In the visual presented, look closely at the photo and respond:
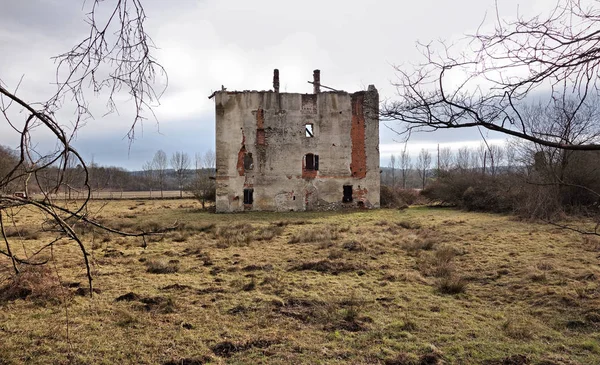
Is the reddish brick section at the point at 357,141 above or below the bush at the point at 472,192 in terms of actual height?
above

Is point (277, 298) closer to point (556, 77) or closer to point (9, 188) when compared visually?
point (9, 188)

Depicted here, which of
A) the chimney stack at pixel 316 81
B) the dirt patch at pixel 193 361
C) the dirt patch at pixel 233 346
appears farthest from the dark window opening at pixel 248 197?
the dirt patch at pixel 193 361

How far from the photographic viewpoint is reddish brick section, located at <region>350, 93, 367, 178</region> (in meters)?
27.7

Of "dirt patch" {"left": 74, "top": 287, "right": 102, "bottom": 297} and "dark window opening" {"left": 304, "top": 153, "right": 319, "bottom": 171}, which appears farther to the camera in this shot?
"dark window opening" {"left": 304, "top": 153, "right": 319, "bottom": 171}

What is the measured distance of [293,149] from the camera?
27234 millimetres

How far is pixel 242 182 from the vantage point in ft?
87.8

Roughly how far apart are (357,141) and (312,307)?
2205 centimetres

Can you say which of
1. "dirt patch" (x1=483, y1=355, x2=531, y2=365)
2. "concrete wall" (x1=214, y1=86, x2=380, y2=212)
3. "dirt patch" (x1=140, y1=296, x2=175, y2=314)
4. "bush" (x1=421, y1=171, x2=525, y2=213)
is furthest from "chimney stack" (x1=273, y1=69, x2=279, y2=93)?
"dirt patch" (x1=483, y1=355, x2=531, y2=365)

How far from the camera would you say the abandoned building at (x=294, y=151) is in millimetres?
26672

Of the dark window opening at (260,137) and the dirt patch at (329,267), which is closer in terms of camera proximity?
the dirt patch at (329,267)

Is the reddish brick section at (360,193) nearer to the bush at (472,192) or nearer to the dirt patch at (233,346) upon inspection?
the bush at (472,192)

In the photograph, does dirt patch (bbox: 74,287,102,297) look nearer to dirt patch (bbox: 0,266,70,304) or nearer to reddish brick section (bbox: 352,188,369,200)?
dirt patch (bbox: 0,266,70,304)

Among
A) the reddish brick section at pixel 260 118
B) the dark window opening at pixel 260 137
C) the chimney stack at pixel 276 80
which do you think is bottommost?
the dark window opening at pixel 260 137

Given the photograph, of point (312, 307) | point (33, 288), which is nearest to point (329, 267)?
point (312, 307)
